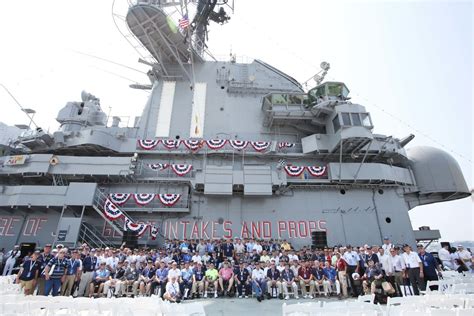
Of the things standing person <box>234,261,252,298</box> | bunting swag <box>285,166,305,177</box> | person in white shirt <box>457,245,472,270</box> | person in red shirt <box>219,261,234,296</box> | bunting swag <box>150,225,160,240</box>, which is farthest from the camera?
bunting swag <box>285,166,305,177</box>

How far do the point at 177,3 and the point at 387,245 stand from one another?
Result: 18.5 metres

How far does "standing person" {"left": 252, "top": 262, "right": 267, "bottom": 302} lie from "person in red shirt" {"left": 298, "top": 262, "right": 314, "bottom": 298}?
1240 millimetres

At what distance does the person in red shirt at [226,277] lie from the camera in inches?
305

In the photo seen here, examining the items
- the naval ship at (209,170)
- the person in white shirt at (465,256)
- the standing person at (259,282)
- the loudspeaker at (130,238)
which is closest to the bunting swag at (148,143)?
the naval ship at (209,170)

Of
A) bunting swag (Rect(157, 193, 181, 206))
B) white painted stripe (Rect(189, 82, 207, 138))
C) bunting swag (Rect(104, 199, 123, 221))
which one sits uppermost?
white painted stripe (Rect(189, 82, 207, 138))

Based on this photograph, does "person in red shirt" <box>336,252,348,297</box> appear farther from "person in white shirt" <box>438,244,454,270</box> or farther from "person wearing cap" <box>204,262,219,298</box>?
"person in white shirt" <box>438,244,454,270</box>

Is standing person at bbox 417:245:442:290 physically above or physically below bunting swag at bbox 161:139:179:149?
below

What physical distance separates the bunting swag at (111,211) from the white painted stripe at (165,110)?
5.65 m

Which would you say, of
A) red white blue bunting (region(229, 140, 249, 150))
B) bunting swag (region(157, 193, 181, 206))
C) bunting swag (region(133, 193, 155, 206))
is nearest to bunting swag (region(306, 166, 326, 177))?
red white blue bunting (region(229, 140, 249, 150))

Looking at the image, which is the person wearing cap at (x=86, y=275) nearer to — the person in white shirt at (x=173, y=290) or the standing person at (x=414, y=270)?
the person in white shirt at (x=173, y=290)

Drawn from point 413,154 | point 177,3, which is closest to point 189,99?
point 177,3

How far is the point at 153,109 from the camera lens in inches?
696

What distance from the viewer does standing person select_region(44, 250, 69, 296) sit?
7.01m

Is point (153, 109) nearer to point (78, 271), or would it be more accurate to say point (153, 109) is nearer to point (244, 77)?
point (244, 77)
